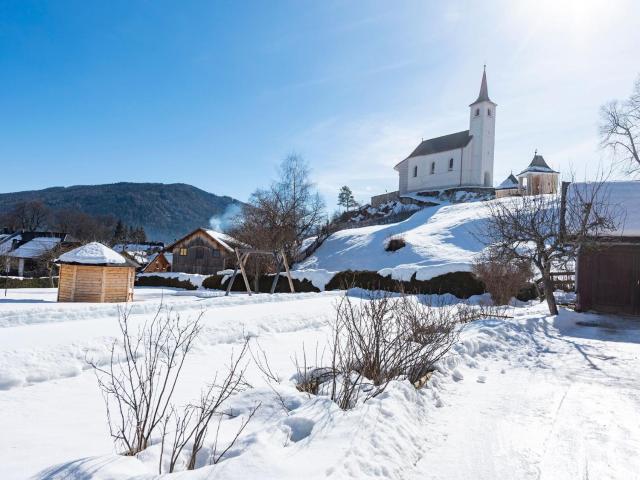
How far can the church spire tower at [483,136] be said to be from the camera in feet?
161

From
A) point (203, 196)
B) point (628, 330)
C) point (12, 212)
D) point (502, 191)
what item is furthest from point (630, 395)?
point (203, 196)

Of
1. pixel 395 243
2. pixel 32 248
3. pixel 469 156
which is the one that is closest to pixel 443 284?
pixel 395 243

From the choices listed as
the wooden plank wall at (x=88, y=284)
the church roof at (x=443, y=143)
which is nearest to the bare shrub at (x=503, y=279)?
the wooden plank wall at (x=88, y=284)

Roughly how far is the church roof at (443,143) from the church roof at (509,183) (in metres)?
6.85

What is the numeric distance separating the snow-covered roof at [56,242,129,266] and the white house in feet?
132

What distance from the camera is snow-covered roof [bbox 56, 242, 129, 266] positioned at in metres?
20.3

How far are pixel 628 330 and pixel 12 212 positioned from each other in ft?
339

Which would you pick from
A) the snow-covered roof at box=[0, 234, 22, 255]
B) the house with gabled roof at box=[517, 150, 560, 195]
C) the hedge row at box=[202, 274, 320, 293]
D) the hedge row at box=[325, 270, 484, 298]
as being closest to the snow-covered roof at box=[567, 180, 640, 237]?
the hedge row at box=[325, 270, 484, 298]

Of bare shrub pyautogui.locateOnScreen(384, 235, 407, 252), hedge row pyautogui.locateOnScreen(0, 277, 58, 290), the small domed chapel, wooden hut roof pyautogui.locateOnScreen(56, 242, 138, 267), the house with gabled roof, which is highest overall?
the small domed chapel

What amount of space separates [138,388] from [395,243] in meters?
25.2

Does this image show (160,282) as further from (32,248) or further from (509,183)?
(509,183)

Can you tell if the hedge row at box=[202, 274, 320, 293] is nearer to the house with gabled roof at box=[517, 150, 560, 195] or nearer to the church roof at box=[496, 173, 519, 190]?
the house with gabled roof at box=[517, 150, 560, 195]

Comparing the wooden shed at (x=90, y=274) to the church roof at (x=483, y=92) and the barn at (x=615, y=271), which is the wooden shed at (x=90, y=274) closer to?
the barn at (x=615, y=271)

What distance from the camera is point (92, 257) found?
2047 cm
